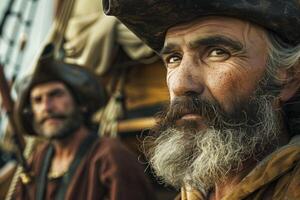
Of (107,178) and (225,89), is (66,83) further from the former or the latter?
(225,89)

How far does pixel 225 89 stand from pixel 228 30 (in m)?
0.20

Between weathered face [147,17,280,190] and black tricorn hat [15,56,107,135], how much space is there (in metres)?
2.77

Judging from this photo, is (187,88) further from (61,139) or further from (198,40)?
(61,139)

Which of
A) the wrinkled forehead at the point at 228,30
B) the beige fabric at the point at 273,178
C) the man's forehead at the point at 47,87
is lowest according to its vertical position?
the man's forehead at the point at 47,87

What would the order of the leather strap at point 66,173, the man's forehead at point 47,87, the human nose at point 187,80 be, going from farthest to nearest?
the man's forehead at point 47,87
the leather strap at point 66,173
the human nose at point 187,80

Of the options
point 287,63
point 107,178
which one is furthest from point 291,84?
point 107,178

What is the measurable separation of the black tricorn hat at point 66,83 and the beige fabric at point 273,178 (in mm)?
3029

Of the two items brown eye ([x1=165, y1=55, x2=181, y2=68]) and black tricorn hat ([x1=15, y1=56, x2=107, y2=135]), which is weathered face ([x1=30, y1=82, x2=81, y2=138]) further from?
brown eye ([x1=165, y1=55, x2=181, y2=68])

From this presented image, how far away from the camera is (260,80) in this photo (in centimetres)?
310

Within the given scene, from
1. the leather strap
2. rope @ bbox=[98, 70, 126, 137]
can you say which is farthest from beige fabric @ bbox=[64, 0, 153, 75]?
the leather strap

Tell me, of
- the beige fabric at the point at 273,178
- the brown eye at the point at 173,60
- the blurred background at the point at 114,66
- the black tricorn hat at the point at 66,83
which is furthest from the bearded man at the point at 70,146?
the beige fabric at the point at 273,178

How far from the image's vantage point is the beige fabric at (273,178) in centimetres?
286

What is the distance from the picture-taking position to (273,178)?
9.45 feet

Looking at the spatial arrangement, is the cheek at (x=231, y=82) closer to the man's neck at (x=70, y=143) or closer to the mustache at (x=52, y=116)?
the man's neck at (x=70, y=143)
